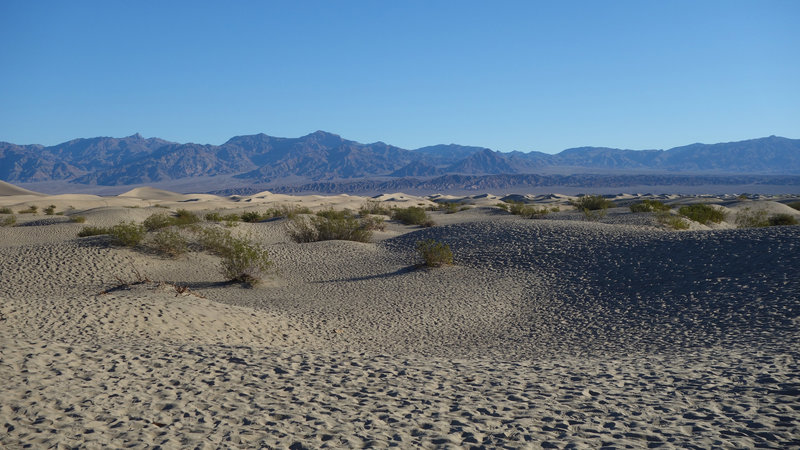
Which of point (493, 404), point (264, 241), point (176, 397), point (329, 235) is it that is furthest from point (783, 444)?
point (264, 241)

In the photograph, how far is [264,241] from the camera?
2414 centimetres

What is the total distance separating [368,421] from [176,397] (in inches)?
87.8

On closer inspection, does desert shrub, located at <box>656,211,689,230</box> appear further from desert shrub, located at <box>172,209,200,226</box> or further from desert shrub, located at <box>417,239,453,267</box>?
desert shrub, located at <box>172,209,200,226</box>

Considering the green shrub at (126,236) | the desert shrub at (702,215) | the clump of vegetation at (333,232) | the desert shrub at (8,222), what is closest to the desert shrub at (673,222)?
the desert shrub at (702,215)

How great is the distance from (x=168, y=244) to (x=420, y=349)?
38.4ft

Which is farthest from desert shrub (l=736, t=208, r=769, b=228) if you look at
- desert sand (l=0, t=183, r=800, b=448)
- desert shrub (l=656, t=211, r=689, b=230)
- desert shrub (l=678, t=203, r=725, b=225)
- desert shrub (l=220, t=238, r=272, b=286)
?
desert shrub (l=220, t=238, r=272, b=286)

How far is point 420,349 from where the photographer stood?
965 cm

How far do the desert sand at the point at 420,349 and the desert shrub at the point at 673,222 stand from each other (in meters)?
5.32

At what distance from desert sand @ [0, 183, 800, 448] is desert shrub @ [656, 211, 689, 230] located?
532 cm

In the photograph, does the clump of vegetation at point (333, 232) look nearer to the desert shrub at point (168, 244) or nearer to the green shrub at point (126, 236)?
the desert shrub at point (168, 244)

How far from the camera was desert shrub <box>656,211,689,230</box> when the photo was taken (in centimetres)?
2243

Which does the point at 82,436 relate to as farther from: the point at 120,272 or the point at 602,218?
the point at 602,218

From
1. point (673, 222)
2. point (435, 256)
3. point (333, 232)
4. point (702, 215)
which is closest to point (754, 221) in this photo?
point (702, 215)

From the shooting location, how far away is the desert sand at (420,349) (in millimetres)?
5387
